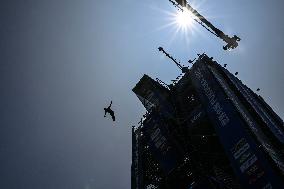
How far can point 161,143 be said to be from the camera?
3334cm

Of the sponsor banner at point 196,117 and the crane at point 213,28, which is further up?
the crane at point 213,28

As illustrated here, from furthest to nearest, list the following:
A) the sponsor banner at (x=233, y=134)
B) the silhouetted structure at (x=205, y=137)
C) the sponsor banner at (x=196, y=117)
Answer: the sponsor banner at (x=196, y=117) → the silhouetted structure at (x=205, y=137) → the sponsor banner at (x=233, y=134)

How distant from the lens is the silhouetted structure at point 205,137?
79.5 ft

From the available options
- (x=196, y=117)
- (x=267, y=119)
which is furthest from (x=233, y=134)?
(x=267, y=119)

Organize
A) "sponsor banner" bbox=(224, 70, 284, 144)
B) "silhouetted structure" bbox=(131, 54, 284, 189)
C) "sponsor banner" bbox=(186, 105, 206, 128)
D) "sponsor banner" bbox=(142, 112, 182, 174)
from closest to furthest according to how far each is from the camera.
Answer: "silhouetted structure" bbox=(131, 54, 284, 189)
"sponsor banner" bbox=(224, 70, 284, 144)
"sponsor banner" bbox=(142, 112, 182, 174)
"sponsor banner" bbox=(186, 105, 206, 128)

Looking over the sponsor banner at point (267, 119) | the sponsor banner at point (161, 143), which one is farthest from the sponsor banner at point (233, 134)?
the sponsor banner at point (161, 143)

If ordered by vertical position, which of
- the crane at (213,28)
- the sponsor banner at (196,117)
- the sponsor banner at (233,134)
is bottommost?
the sponsor banner at (233,134)

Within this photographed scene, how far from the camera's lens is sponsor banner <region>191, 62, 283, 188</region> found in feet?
74.4

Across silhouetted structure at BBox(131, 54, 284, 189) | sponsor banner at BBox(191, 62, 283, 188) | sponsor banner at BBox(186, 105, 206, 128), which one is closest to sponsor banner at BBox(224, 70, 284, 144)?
silhouetted structure at BBox(131, 54, 284, 189)

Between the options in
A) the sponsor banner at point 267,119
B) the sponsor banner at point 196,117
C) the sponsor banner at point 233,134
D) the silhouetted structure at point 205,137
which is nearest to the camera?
the sponsor banner at point 233,134

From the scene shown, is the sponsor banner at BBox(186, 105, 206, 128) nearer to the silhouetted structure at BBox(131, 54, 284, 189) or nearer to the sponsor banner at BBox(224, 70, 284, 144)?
the silhouetted structure at BBox(131, 54, 284, 189)

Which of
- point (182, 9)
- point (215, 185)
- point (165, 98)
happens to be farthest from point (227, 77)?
point (215, 185)

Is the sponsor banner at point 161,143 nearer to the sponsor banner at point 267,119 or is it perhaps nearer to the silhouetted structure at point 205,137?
the silhouetted structure at point 205,137

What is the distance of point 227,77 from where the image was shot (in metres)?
35.8
